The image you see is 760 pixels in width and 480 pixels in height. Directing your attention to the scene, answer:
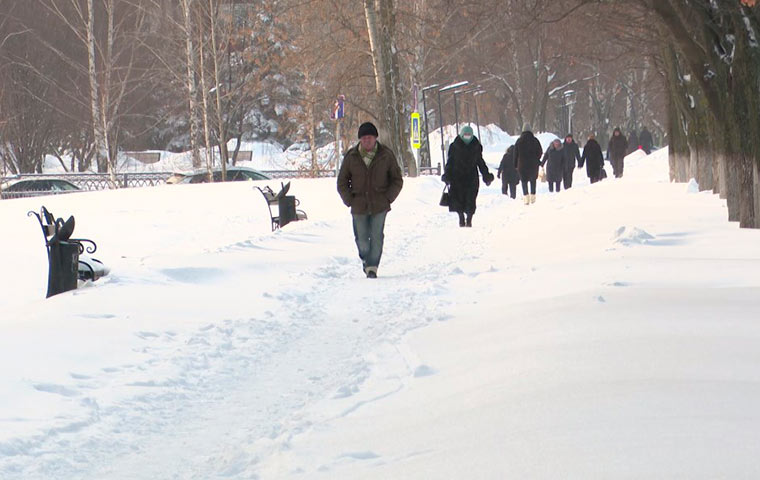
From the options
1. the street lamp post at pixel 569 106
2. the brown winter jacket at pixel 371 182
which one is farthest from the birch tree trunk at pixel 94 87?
the street lamp post at pixel 569 106

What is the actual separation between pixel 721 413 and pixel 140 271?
334 inches

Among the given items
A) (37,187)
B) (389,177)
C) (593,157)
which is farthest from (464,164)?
(37,187)

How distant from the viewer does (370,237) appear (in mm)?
13000

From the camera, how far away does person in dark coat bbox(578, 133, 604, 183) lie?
3369cm

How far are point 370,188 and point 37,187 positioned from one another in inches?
1350

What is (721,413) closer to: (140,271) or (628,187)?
(140,271)

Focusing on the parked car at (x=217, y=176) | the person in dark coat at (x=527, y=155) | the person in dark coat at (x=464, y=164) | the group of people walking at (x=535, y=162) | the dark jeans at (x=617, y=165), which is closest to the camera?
the person in dark coat at (x=464, y=164)

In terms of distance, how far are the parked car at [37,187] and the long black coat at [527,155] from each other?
24480mm

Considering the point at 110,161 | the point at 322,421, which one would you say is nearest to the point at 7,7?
the point at 110,161

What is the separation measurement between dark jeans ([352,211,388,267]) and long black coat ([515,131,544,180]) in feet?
37.6

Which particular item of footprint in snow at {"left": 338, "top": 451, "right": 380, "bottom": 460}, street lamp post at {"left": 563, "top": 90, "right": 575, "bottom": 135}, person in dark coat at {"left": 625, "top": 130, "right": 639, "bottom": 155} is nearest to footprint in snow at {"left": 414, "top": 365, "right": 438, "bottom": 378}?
footprint in snow at {"left": 338, "top": 451, "right": 380, "bottom": 460}

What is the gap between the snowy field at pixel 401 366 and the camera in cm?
491

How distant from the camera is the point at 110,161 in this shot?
42.9 meters

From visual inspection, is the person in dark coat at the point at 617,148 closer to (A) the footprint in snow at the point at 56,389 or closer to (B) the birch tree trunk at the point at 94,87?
(B) the birch tree trunk at the point at 94,87
